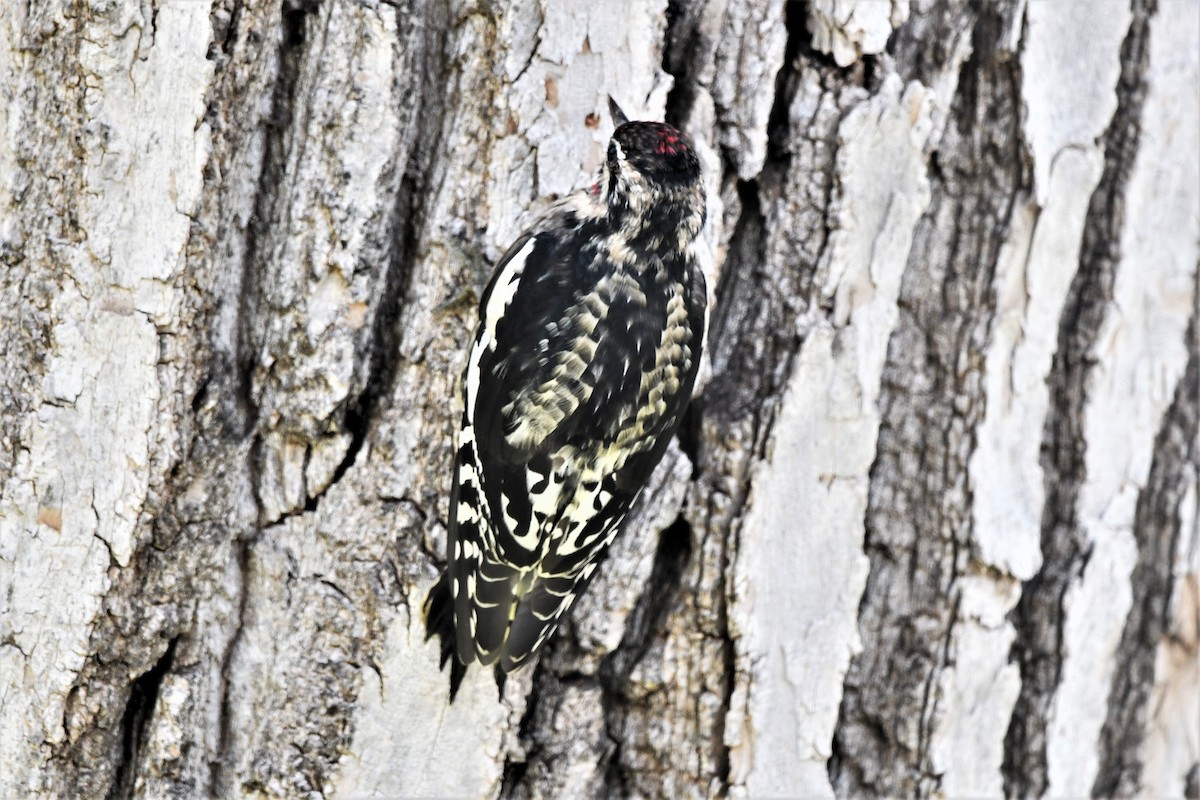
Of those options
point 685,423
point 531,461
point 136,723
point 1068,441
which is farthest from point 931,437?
point 136,723

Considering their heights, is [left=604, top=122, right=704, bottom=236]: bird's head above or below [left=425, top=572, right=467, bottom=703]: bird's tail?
above

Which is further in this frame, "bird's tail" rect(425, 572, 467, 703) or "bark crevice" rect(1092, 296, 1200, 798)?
"bark crevice" rect(1092, 296, 1200, 798)

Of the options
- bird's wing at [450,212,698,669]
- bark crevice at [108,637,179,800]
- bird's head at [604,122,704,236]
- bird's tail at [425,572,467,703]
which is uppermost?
bird's head at [604,122,704,236]

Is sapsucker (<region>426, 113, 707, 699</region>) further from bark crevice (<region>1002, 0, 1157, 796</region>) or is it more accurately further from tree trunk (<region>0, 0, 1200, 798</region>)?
bark crevice (<region>1002, 0, 1157, 796</region>)

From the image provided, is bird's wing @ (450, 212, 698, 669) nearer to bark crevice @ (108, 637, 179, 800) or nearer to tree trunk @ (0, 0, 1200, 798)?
tree trunk @ (0, 0, 1200, 798)

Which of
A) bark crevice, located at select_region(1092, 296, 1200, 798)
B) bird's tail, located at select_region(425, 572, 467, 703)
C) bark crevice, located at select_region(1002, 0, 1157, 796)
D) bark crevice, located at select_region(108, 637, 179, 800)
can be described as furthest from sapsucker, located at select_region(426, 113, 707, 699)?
bark crevice, located at select_region(1092, 296, 1200, 798)

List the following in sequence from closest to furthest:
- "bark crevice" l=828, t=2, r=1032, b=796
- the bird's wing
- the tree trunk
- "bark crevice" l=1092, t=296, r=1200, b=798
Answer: the tree trunk
the bird's wing
"bark crevice" l=828, t=2, r=1032, b=796
"bark crevice" l=1092, t=296, r=1200, b=798

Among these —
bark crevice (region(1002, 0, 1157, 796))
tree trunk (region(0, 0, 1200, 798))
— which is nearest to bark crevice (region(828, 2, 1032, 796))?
tree trunk (region(0, 0, 1200, 798))

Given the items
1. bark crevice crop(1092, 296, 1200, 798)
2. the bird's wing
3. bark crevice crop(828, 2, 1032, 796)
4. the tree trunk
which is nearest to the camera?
the tree trunk
